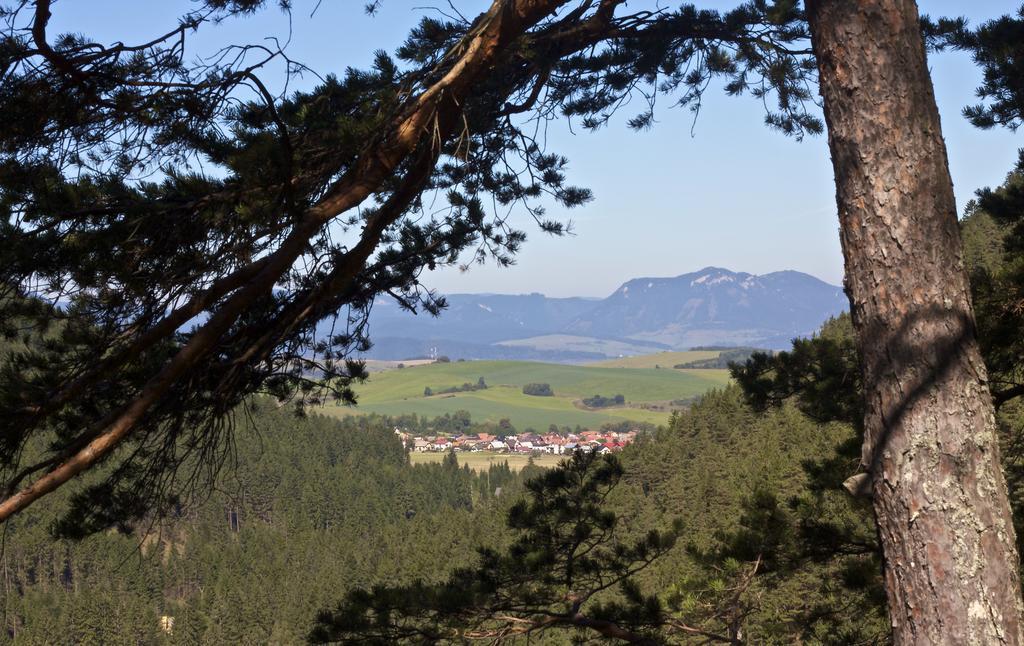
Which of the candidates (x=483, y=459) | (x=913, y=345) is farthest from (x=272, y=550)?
(x=913, y=345)

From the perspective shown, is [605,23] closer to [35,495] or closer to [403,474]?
[35,495]

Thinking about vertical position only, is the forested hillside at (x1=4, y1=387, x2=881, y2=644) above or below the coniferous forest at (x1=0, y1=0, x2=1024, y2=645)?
below

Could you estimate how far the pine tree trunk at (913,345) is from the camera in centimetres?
231

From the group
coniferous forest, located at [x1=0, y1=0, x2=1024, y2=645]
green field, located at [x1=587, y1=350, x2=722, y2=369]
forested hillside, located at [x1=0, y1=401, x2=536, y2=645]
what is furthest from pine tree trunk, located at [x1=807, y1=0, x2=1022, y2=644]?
green field, located at [x1=587, y1=350, x2=722, y2=369]

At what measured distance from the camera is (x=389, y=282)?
5277mm

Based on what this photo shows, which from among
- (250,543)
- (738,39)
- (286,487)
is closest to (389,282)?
(738,39)

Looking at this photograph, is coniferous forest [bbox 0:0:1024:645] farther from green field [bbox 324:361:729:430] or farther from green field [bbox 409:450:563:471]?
green field [bbox 324:361:729:430]

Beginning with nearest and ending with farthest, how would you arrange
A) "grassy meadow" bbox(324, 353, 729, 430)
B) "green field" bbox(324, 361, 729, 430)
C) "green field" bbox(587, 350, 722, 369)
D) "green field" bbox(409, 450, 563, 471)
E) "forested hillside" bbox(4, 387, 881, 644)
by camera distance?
"forested hillside" bbox(4, 387, 881, 644) < "green field" bbox(409, 450, 563, 471) < "green field" bbox(324, 361, 729, 430) < "grassy meadow" bbox(324, 353, 729, 430) < "green field" bbox(587, 350, 722, 369)

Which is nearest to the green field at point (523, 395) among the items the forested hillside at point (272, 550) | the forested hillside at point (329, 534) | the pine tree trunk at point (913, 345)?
the forested hillside at point (272, 550)

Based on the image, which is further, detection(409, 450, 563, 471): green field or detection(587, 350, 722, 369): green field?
detection(587, 350, 722, 369): green field

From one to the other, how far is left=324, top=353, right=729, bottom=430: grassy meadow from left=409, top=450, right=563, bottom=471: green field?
34.0ft

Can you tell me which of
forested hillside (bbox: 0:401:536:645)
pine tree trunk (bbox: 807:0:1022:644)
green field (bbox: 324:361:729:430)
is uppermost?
pine tree trunk (bbox: 807:0:1022:644)

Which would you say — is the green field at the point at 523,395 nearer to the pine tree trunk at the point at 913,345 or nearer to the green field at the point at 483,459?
the green field at the point at 483,459

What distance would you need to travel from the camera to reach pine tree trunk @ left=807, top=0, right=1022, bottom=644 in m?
2.31
